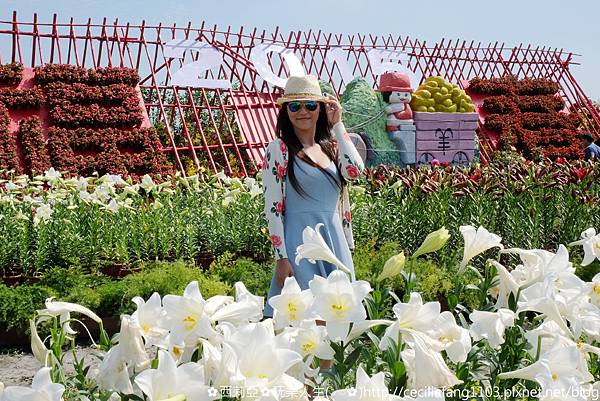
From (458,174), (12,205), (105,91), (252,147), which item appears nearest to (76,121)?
(105,91)

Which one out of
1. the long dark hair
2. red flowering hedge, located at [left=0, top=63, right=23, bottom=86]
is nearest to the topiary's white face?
red flowering hedge, located at [left=0, top=63, right=23, bottom=86]

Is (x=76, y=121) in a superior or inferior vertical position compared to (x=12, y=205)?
superior

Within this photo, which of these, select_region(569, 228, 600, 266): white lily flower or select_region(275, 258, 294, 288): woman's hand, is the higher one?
select_region(569, 228, 600, 266): white lily flower

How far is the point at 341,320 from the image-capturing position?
1.30m

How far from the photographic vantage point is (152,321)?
1.35m

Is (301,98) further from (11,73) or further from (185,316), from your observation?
(11,73)

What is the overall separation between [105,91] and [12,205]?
554cm

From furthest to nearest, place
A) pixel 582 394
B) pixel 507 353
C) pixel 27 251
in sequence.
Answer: pixel 27 251 < pixel 507 353 < pixel 582 394

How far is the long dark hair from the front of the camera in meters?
3.28

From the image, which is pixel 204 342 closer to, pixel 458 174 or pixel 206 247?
pixel 206 247

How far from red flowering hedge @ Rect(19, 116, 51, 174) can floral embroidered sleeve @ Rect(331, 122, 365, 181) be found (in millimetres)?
7706

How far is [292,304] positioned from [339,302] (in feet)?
0.40

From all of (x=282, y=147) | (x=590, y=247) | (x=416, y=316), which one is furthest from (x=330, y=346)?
(x=282, y=147)

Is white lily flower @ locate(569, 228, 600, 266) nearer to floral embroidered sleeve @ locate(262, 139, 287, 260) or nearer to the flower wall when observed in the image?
floral embroidered sleeve @ locate(262, 139, 287, 260)
